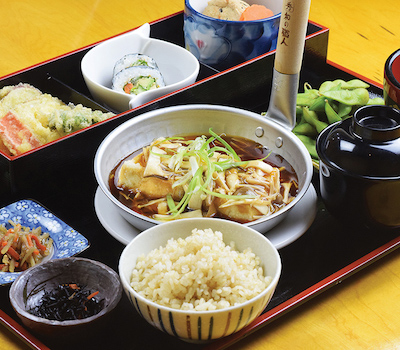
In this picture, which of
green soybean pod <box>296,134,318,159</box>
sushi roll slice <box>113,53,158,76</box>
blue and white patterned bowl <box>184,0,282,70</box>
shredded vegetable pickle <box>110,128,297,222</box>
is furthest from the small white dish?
blue and white patterned bowl <box>184,0,282,70</box>

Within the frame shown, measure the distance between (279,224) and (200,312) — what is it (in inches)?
17.9

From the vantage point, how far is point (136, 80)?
2109 millimetres

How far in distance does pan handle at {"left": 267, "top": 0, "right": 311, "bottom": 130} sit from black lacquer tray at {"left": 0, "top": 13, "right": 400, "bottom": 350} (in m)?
0.20

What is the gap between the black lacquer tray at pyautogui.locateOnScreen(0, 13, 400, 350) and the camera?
1.40 meters

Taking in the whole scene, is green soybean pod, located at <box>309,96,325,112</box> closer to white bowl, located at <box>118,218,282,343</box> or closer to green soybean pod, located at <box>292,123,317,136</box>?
green soybean pod, located at <box>292,123,317,136</box>

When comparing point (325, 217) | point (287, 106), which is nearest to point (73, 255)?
point (325, 217)

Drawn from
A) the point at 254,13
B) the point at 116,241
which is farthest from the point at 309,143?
the point at 116,241

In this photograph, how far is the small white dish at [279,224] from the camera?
158cm

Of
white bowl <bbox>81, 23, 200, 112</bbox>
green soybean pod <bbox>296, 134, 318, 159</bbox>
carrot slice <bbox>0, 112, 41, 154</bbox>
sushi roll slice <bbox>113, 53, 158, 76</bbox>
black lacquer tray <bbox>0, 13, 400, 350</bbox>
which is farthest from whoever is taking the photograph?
sushi roll slice <bbox>113, 53, 158, 76</bbox>

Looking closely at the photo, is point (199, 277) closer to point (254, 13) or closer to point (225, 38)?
point (225, 38)

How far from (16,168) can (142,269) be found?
1.61 ft

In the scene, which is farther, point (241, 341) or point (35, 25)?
point (35, 25)

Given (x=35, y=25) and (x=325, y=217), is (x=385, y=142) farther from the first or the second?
(x=35, y=25)

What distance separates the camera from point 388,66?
72.6 inches
